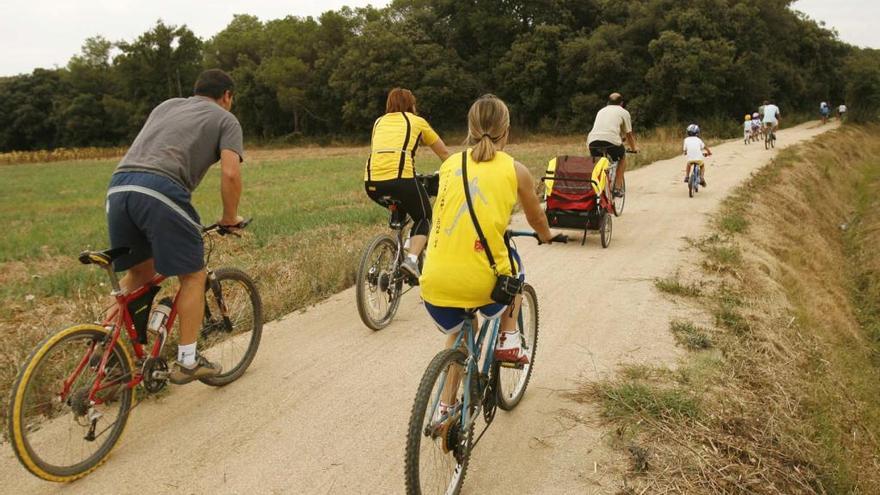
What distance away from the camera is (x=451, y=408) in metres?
3.01

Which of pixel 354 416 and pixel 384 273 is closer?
pixel 354 416

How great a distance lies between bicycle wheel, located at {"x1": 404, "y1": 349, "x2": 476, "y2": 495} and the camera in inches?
106

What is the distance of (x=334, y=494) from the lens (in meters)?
3.30

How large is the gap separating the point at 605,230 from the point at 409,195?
3988mm

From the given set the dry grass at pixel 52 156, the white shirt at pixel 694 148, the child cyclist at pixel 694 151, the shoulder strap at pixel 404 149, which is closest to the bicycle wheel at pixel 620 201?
the child cyclist at pixel 694 151

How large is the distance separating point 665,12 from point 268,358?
136 feet

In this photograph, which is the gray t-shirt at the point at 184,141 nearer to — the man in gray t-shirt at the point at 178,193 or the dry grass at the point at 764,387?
the man in gray t-shirt at the point at 178,193

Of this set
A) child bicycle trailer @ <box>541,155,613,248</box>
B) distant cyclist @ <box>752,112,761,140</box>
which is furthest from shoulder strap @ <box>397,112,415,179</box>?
distant cyclist @ <box>752,112,761,140</box>

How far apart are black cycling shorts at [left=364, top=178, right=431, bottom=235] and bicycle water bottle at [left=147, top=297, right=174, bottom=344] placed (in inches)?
81.5

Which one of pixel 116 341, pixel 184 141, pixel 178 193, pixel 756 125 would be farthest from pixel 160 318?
pixel 756 125

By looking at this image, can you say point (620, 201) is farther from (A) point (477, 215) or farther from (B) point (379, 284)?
(A) point (477, 215)

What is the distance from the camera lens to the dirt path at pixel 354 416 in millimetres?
3432

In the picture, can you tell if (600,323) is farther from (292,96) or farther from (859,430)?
(292,96)

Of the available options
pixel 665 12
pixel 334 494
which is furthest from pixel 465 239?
pixel 665 12
